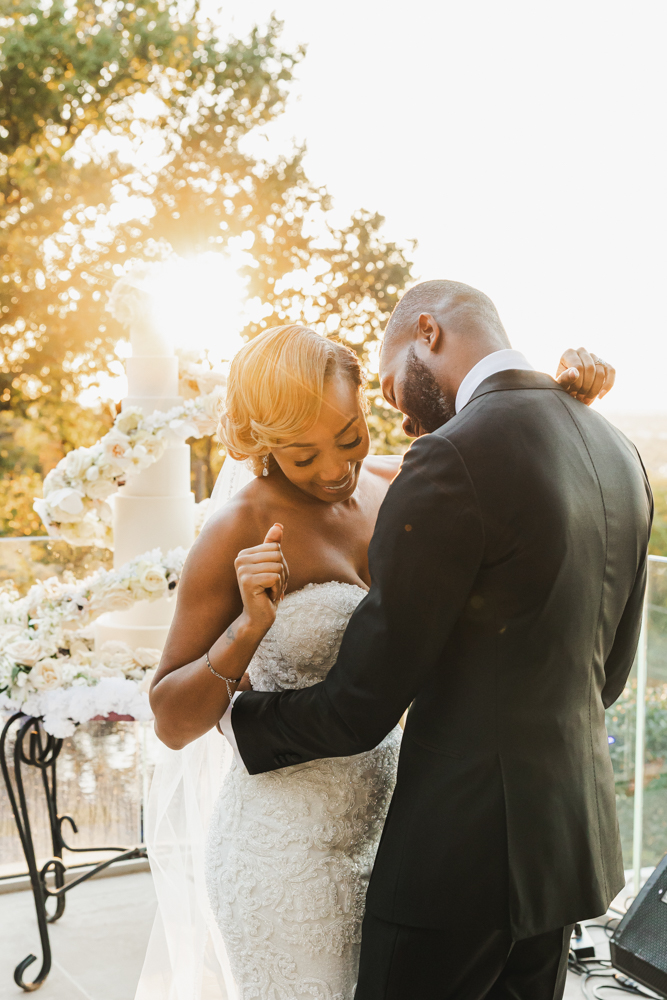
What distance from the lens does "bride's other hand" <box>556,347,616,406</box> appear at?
1.51 meters

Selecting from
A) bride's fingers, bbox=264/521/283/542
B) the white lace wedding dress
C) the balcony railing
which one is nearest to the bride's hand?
bride's fingers, bbox=264/521/283/542

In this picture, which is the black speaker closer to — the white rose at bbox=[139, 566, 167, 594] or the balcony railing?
the balcony railing

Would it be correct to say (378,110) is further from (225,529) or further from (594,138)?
(225,529)

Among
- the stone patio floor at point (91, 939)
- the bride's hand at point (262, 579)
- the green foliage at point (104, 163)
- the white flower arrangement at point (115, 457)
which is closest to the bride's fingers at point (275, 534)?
the bride's hand at point (262, 579)

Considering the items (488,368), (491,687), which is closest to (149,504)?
(488,368)

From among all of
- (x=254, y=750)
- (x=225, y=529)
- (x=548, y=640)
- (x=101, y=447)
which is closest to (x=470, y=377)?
(x=548, y=640)

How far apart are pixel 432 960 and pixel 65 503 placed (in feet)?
7.17

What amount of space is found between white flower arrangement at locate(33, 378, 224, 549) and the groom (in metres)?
1.71

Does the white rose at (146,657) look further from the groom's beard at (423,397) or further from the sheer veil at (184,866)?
the groom's beard at (423,397)

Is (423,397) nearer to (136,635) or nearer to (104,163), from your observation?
(136,635)

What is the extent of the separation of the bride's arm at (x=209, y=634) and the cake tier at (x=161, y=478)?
149 centimetres

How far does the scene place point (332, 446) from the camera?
5.84 ft

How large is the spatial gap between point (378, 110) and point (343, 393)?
1017cm

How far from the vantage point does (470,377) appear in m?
1.52
